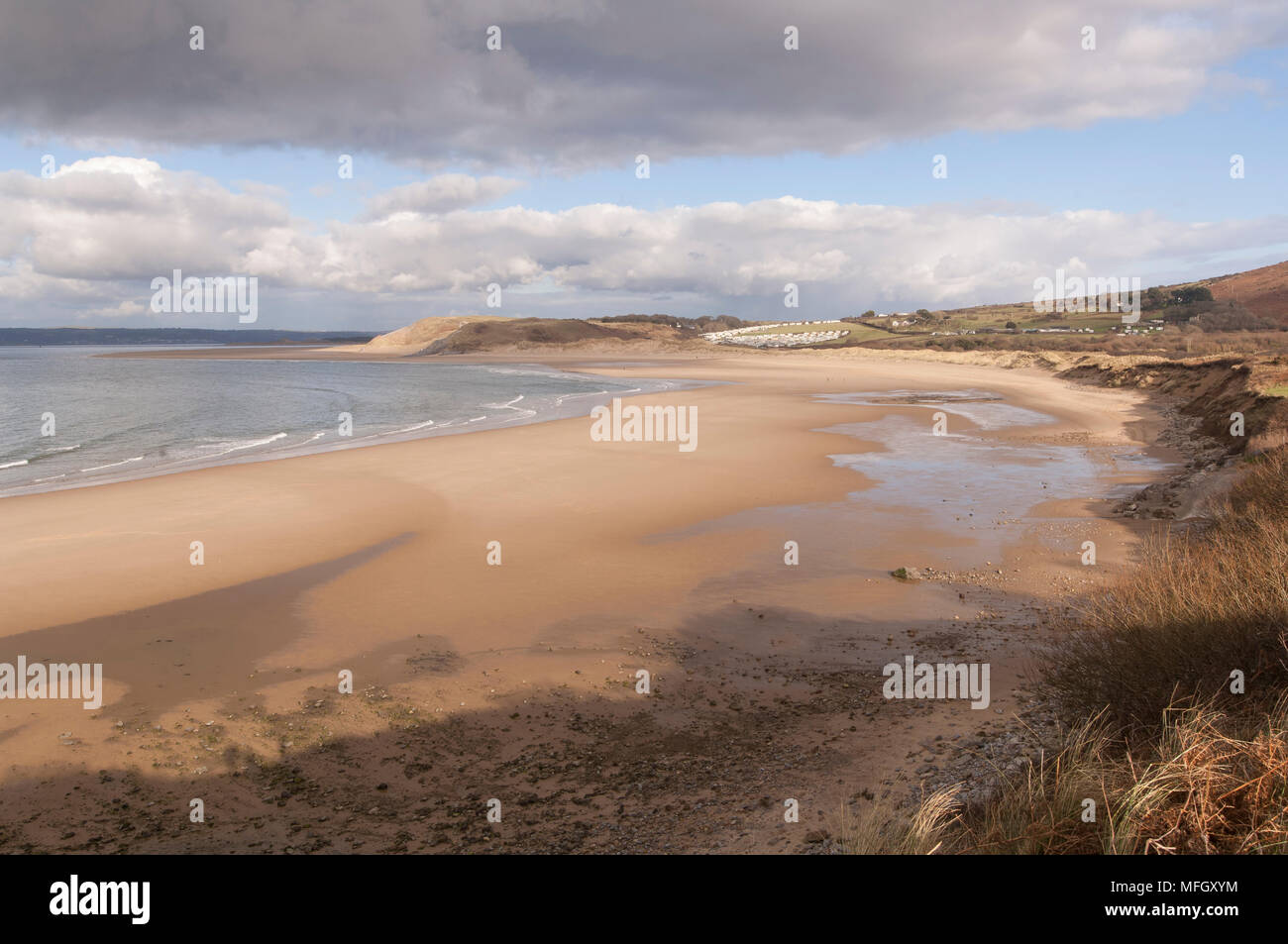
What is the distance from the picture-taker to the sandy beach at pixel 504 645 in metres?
6.04

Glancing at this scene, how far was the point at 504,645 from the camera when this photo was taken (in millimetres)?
9898

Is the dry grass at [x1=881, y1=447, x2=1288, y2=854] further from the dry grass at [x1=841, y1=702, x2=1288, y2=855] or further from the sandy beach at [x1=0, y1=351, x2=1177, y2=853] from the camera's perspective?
the sandy beach at [x1=0, y1=351, x2=1177, y2=853]

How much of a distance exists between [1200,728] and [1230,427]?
2298 centimetres

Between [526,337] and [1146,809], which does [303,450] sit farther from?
[526,337]

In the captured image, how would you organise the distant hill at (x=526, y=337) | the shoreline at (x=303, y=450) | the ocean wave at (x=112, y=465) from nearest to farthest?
1. the shoreline at (x=303, y=450)
2. the ocean wave at (x=112, y=465)
3. the distant hill at (x=526, y=337)

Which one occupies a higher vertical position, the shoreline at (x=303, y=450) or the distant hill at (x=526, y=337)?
the distant hill at (x=526, y=337)

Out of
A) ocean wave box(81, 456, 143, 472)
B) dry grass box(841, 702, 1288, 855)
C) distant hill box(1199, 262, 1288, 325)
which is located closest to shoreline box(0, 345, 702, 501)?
ocean wave box(81, 456, 143, 472)

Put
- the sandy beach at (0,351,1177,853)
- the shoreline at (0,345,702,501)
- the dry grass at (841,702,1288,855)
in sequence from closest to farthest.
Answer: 1. the dry grass at (841,702,1288,855)
2. the sandy beach at (0,351,1177,853)
3. the shoreline at (0,345,702,501)

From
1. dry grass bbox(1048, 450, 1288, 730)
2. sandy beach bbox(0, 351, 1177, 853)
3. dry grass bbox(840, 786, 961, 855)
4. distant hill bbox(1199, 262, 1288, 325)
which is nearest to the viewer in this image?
dry grass bbox(840, 786, 961, 855)

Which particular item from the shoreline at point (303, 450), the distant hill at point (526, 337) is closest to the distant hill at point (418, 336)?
the distant hill at point (526, 337)

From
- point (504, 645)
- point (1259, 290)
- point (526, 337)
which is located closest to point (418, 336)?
point (526, 337)

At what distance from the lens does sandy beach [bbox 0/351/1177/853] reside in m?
6.04

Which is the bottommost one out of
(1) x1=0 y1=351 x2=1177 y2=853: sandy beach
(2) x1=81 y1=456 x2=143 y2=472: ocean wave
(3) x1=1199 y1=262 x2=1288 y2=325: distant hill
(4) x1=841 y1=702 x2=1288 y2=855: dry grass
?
(1) x1=0 y1=351 x2=1177 y2=853: sandy beach

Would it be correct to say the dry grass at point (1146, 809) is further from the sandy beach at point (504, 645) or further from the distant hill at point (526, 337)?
the distant hill at point (526, 337)
